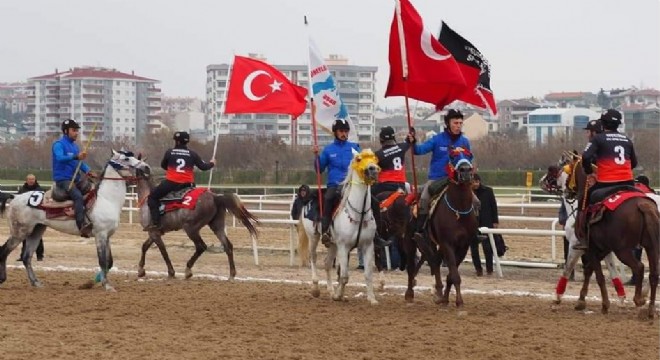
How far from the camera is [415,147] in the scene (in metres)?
15.9

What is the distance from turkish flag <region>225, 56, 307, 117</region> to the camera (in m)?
20.9

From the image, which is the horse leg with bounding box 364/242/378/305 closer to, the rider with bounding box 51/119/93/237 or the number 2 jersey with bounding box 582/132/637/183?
the number 2 jersey with bounding box 582/132/637/183

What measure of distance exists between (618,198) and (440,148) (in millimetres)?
2638

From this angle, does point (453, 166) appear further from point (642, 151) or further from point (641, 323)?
point (642, 151)

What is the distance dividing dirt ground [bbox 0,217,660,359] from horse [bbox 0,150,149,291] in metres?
0.63

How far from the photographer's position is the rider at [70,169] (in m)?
18.0

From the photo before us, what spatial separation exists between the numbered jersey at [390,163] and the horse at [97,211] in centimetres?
362

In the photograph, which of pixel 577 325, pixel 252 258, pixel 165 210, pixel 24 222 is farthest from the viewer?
pixel 252 258

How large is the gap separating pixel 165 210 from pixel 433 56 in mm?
5566

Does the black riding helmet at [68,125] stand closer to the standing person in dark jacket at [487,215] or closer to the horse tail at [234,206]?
the horse tail at [234,206]

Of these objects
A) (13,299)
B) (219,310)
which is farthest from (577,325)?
(13,299)

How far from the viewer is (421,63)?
1694cm

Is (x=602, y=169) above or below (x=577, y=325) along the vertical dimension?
above

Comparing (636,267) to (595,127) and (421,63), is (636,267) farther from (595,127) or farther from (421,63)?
(421,63)
